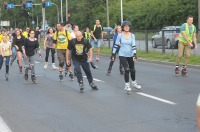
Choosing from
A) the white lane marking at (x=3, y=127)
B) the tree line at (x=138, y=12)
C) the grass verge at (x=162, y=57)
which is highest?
the tree line at (x=138, y=12)

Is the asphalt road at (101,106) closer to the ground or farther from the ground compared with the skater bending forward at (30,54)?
closer to the ground

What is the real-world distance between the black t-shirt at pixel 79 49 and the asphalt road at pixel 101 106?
0.87 metres

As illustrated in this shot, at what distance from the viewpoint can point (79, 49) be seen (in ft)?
38.6

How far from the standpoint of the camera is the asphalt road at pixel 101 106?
755 centimetres

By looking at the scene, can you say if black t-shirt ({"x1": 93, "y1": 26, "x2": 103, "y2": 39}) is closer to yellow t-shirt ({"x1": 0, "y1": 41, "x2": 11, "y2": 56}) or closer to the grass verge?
the grass verge

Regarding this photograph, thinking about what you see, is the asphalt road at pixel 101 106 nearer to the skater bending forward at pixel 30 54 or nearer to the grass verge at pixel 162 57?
the skater bending forward at pixel 30 54

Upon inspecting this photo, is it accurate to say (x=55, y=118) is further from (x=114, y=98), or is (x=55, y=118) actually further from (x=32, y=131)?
(x=114, y=98)

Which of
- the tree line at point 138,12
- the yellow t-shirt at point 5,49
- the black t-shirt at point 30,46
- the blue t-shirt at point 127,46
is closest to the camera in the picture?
the blue t-shirt at point 127,46

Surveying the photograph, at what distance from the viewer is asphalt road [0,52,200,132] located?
755 centimetres

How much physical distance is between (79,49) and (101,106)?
Result: 105 inches

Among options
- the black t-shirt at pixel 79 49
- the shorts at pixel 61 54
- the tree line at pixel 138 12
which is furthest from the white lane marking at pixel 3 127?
the tree line at pixel 138 12

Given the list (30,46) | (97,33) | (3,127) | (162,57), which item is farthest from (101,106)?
(97,33)

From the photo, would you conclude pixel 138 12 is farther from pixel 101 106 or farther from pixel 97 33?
pixel 101 106

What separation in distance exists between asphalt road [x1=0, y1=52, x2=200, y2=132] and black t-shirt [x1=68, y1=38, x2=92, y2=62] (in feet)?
2.84
